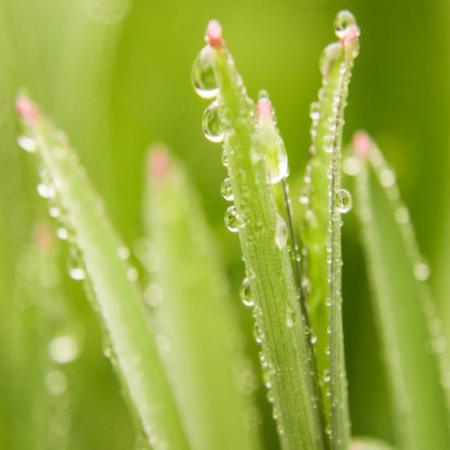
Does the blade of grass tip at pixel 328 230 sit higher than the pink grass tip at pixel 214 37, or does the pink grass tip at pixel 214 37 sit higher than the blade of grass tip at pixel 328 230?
the pink grass tip at pixel 214 37

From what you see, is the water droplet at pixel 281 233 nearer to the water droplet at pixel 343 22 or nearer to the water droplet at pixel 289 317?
the water droplet at pixel 289 317

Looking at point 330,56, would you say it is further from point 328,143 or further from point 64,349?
point 64,349

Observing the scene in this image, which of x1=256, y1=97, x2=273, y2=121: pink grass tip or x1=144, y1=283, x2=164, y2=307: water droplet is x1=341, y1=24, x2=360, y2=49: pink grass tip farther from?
x1=144, y1=283, x2=164, y2=307: water droplet

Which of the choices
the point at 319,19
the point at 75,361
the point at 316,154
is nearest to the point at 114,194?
the point at 75,361

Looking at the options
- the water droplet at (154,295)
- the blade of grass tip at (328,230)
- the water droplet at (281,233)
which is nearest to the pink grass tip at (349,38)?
the blade of grass tip at (328,230)

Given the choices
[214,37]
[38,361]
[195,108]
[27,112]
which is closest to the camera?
[214,37]

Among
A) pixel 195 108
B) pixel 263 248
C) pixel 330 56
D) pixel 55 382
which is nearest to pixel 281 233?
pixel 263 248
